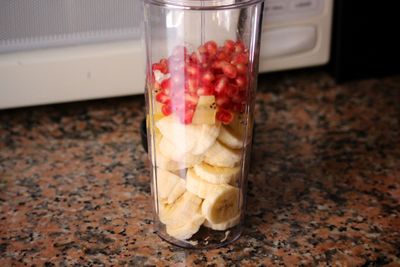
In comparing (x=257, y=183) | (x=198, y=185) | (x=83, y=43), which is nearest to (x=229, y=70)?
(x=198, y=185)

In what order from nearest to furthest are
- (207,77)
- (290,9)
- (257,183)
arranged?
(207,77) < (257,183) < (290,9)

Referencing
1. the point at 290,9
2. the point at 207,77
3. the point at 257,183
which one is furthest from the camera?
the point at 290,9

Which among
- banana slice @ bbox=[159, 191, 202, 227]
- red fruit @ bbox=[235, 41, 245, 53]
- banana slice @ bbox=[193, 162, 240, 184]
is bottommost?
banana slice @ bbox=[159, 191, 202, 227]

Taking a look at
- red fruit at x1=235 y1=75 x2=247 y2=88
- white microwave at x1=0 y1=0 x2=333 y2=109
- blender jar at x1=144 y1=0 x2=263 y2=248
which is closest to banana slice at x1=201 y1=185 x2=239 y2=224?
blender jar at x1=144 y1=0 x2=263 y2=248

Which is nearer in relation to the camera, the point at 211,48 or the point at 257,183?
the point at 211,48

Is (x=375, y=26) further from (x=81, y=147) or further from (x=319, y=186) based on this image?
(x=81, y=147)

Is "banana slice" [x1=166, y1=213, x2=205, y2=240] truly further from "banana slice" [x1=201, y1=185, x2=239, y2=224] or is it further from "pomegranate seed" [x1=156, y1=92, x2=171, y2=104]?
"pomegranate seed" [x1=156, y1=92, x2=171, y2=104]

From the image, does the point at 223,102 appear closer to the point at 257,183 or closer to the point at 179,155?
the point at 179,155

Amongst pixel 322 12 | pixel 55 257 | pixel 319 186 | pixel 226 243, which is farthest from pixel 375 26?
pixel 55 257
